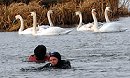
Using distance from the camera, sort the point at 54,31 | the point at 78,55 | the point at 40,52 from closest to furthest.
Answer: the point at 40,52
the point at 78,55
the point at 54,31

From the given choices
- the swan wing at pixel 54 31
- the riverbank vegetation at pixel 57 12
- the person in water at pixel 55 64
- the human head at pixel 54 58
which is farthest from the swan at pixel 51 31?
the human head at pixel 54 58

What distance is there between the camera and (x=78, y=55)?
934 inches

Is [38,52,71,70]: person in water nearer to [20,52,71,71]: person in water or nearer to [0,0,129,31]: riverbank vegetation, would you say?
[20,52,71,71]: person in water

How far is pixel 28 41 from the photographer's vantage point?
1212 inches

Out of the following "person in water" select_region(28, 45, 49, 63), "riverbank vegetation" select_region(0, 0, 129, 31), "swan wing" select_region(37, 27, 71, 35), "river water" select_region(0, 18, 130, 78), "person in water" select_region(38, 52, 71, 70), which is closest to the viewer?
"river water" select_region(0, 18, 130, 78)

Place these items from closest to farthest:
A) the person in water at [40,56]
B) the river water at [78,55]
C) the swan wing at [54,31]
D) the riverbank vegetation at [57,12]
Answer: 1. the river water at [78,55]
2. the person in water at [40,56]
3. the swan wing at [54,31]
4. the riverbank vegetation at [57,12]

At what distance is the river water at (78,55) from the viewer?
19328 mm

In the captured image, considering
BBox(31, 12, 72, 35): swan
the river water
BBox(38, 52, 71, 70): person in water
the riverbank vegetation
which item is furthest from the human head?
the riverbank vegetation

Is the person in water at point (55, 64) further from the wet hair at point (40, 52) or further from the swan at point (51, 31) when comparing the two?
the swan at point (51, 31)

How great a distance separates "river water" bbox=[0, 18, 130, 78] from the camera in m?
19.3

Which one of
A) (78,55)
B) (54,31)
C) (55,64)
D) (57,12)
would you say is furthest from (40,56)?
(57,12)

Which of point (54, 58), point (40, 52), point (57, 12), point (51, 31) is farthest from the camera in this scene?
point (57, 12)

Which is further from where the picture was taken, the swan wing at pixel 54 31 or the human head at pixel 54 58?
the swan wing at pixel 54 31

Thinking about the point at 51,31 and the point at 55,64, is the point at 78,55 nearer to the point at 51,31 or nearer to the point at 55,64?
the point at 55,64
